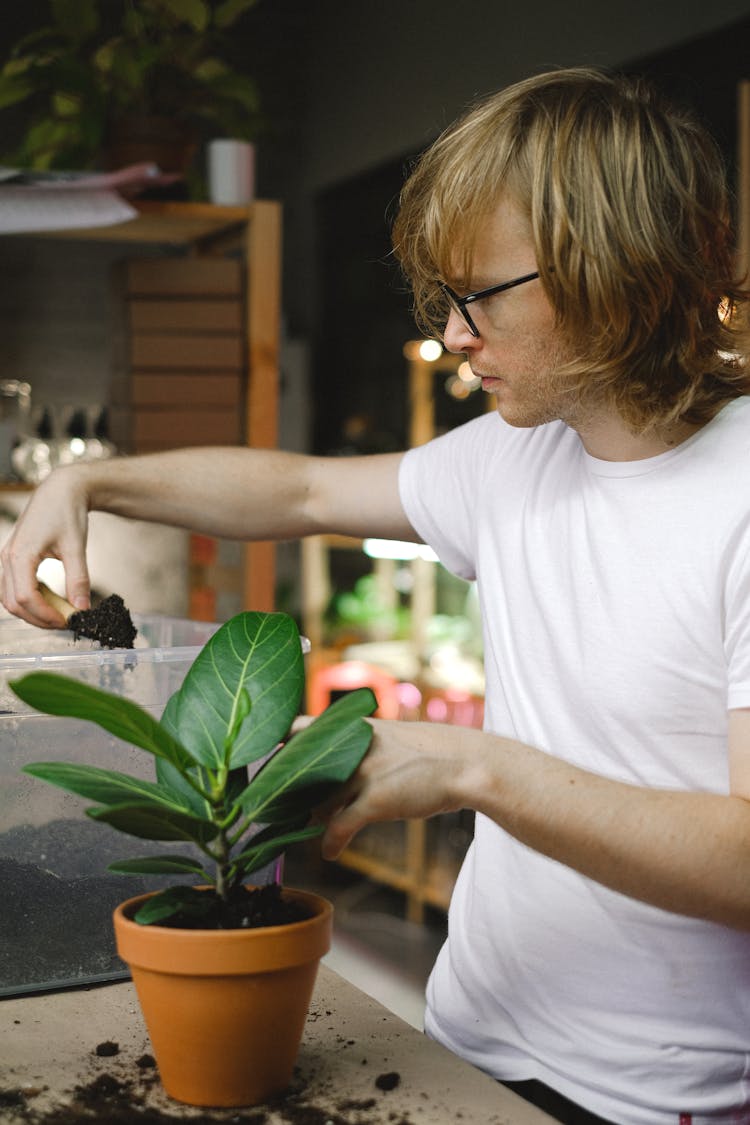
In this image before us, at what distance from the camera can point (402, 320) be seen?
482 cm

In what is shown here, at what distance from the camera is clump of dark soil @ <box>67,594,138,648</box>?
47.2 inches

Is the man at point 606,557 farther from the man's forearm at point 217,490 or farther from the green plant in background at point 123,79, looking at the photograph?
the green plant in background at point 123,79

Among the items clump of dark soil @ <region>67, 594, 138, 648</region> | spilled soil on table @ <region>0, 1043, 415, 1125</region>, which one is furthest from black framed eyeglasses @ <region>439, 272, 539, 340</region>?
spilled soil on table @ <region>0, 1043, 415, 1125</region>

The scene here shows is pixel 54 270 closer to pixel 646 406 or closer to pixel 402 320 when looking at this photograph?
pixel 402 320

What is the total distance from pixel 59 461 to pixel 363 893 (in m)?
2.24

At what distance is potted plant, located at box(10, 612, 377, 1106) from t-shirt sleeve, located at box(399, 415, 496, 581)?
0.53 m

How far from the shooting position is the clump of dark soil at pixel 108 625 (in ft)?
3.93

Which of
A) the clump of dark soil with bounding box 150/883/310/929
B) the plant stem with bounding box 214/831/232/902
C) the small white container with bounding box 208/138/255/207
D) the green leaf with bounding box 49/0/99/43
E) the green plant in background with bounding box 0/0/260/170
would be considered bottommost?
the clump of dark soil with bounding box 150/883/310/929

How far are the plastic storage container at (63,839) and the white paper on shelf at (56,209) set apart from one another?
1.56 meters

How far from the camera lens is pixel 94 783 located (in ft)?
2.78

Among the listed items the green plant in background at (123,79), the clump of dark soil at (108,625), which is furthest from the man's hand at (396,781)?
the green plant in background at (123,79)

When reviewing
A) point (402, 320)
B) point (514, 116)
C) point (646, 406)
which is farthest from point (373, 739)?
point (402, 320)

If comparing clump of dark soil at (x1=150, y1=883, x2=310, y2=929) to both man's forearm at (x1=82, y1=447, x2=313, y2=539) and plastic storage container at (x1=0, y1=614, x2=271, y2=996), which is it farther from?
man's forearm at (x1=82, y1=447, x2=313, y2=539)

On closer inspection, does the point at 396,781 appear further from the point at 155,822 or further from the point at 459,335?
the point at 459,335
